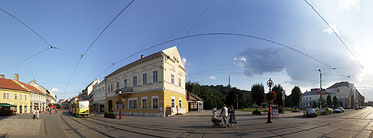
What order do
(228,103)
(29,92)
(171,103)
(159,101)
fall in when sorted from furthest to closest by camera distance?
(228,103)
(29,92)
(171,103)
(159,101)

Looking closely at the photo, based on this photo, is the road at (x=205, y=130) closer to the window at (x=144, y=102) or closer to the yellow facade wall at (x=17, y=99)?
the window at (x=144, y=102)

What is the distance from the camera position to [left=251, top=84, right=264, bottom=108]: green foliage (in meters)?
65.4

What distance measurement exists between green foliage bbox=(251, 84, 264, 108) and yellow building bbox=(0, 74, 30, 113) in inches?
2800

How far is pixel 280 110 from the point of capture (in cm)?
3462

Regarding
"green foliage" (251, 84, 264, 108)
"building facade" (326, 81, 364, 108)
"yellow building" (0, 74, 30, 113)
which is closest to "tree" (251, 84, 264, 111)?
"green foliage" (251, 84, 264, 108)

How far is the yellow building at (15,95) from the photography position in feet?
142

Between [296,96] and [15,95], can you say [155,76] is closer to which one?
[15,95]

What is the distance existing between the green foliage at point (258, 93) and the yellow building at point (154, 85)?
40.5 metres

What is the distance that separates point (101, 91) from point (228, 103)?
42.5m

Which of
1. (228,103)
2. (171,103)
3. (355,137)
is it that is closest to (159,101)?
(171,103)

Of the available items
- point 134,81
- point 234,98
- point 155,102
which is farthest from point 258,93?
point 155,102

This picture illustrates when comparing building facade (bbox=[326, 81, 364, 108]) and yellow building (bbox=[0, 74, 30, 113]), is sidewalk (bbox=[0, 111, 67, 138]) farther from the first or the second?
building facade (bbox=[326, 81, 364, 108])

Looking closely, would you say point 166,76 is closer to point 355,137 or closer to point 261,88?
point 355,137

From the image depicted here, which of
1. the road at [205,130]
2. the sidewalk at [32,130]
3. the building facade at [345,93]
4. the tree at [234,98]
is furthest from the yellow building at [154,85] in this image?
the building facade at [345,93]
